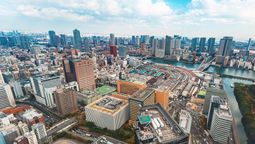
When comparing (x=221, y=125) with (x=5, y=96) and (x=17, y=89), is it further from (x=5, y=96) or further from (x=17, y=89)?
(x=17, y=89)

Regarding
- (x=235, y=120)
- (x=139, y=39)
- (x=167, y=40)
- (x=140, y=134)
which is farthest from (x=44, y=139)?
(x=139, y=39)

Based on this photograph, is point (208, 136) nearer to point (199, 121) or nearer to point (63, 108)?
point (199, 121)

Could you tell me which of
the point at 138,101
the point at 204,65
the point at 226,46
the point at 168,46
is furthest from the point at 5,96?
the point at 226,46

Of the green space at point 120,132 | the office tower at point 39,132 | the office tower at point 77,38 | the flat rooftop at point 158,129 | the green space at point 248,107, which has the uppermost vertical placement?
the office tower at point 77,38

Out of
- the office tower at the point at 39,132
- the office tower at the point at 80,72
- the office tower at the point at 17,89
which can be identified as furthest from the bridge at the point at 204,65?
the office tower at the point at 17,89

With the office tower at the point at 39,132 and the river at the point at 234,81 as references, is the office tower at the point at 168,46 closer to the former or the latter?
the river at the point at 234,81

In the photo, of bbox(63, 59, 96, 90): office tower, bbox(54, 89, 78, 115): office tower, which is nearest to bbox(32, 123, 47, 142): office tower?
bbox(54, 89, 78, 115): office tower
